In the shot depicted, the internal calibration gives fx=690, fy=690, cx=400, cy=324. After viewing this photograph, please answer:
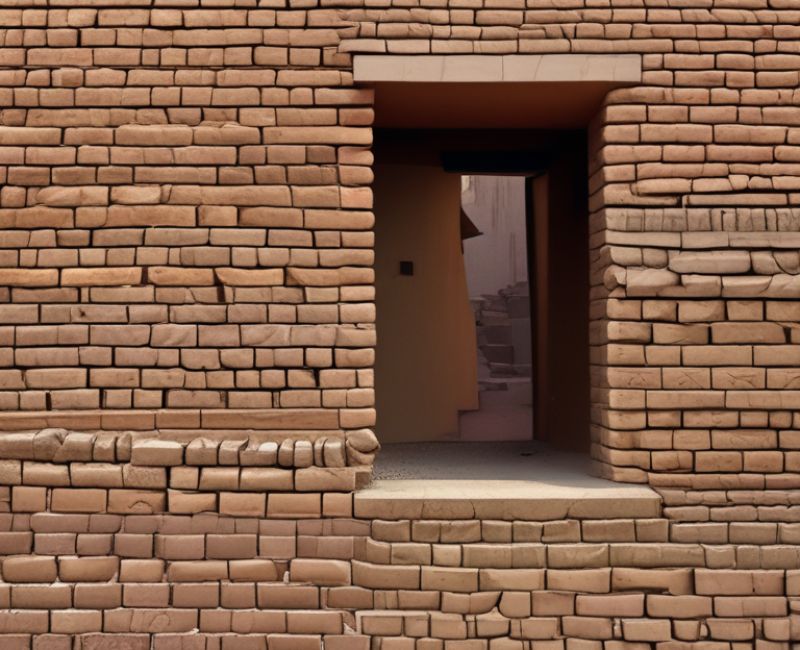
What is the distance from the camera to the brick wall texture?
349cm

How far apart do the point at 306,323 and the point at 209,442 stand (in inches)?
31.1

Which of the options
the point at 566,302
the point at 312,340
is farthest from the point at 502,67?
A: the point at 566,302

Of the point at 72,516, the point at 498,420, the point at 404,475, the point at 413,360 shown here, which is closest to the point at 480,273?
the point at 498,420

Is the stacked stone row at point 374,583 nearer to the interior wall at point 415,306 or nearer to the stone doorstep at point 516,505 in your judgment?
the stone doorstep at point 516,505

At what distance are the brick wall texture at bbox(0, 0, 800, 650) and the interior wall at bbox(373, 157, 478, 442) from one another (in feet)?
5.89

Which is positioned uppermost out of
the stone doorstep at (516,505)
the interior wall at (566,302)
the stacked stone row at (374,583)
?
the interior wall at (566,302)

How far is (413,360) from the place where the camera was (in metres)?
5.52

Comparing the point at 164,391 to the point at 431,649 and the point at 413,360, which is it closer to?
the point at 431,649

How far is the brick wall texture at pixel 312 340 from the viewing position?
349 centimetres

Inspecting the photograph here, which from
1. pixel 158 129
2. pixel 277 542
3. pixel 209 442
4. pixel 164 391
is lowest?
pixel 277 542

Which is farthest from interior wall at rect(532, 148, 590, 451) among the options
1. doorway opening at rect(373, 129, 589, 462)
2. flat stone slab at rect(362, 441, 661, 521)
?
flat stone slab at rect(362, 441, 661, 521)

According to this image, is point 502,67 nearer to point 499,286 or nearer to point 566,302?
point 566,302

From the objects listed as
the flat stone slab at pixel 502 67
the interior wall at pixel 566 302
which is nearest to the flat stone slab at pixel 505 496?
the interior wall at pixel 566 302

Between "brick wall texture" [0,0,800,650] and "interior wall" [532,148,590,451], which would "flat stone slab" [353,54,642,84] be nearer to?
"brick wall texture" [0,0,800,650]
